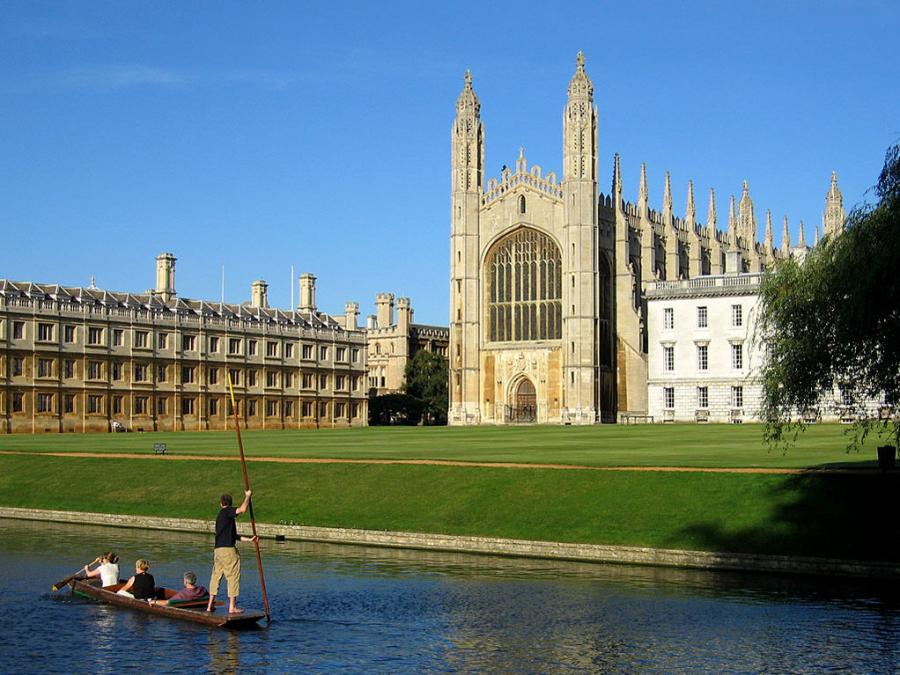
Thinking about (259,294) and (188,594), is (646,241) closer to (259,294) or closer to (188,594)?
(259,294)

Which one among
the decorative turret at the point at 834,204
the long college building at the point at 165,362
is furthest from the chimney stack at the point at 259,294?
the decorative turret at the point at 834,204

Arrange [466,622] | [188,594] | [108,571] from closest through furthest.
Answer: [466,622], [188,594], [108,571]

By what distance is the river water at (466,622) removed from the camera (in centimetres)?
1859

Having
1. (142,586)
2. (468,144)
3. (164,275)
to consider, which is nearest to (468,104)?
(468,144)

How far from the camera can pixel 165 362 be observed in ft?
294

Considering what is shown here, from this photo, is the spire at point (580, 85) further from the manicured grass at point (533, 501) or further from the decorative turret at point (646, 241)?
the manicured grass at point (533, 501)

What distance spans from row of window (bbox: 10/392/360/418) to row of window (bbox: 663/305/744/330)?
2954 centimetres

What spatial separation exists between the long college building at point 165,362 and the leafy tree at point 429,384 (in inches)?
274

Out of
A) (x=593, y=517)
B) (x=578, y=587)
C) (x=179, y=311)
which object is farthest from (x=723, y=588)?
(x=179, y=311)

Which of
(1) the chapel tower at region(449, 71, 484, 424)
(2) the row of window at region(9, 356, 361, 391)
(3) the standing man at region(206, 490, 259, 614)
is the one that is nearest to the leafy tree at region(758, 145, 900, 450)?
(3) the standing man at region(206, 490, 259, 614)

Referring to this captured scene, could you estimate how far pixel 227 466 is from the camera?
40844mm

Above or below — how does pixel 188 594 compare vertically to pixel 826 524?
below

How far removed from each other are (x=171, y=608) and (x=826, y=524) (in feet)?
49.6

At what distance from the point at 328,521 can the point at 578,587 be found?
10.4 m
